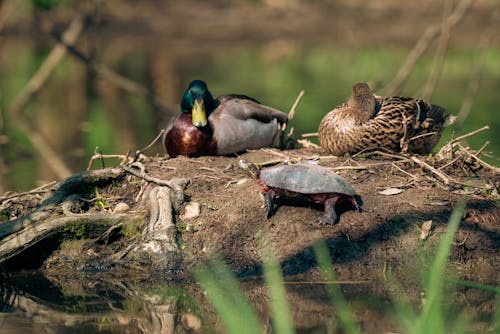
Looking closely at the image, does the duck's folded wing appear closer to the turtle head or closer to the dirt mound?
the turtle head

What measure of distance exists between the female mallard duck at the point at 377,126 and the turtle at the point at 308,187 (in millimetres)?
760

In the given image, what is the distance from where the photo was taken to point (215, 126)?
7449 mm

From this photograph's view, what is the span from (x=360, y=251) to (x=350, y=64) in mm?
14053

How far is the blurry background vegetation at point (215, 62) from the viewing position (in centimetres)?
1198

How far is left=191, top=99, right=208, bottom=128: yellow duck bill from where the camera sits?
7359 millimetres

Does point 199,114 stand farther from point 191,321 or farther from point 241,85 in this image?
point 241,85

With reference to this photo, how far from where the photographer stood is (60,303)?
5.70 meters

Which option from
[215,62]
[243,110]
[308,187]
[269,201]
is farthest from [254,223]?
[215,62]

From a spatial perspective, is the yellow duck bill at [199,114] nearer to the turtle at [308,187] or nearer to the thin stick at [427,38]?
the turtle at [308,187]

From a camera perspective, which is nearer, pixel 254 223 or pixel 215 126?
pixel 254 223

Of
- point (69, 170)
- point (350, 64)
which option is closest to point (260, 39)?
point (350, 64)

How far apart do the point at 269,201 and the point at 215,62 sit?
579 inches

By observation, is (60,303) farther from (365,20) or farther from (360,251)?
(365,20)

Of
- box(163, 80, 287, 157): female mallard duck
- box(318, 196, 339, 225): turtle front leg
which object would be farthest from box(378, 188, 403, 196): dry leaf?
box(163, 80, 287, 157): female mallard duck
